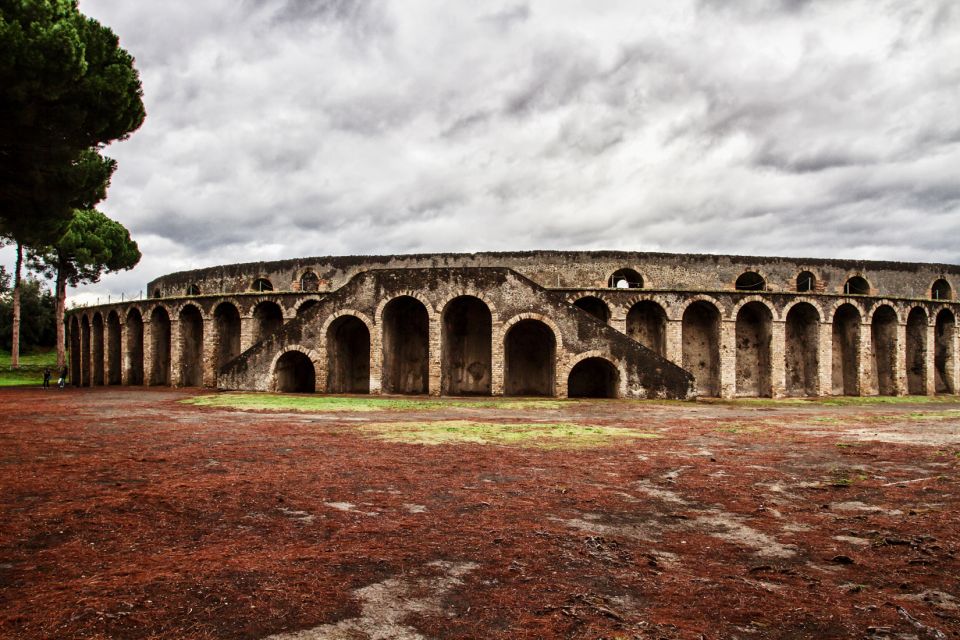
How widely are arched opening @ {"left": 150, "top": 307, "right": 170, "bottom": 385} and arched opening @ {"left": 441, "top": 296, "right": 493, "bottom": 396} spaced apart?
14959 millimetres

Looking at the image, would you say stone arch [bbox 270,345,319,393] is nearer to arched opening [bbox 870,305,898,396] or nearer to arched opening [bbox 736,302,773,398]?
arched opening [bbox 736,302,773,398]

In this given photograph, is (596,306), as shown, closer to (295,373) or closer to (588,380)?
(588,380)

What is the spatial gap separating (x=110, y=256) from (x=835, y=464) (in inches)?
1812

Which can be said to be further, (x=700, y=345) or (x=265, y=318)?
(x=265, y=318)

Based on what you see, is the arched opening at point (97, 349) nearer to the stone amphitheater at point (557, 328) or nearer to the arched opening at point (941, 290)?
the stone amphitheater at point (557, 328)

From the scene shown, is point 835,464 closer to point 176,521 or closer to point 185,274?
point 176,521

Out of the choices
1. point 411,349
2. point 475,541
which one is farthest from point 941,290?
point 475,541

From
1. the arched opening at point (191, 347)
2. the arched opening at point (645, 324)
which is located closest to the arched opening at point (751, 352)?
the arched opening at point (645, 324)

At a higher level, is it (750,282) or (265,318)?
(750,282)

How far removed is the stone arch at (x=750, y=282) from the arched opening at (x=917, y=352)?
6760 mm

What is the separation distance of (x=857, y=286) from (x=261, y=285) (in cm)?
3099

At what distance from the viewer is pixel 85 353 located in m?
34.1

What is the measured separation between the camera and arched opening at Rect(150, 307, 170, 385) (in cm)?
2848

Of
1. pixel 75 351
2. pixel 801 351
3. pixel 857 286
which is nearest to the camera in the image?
pixel 801 351
